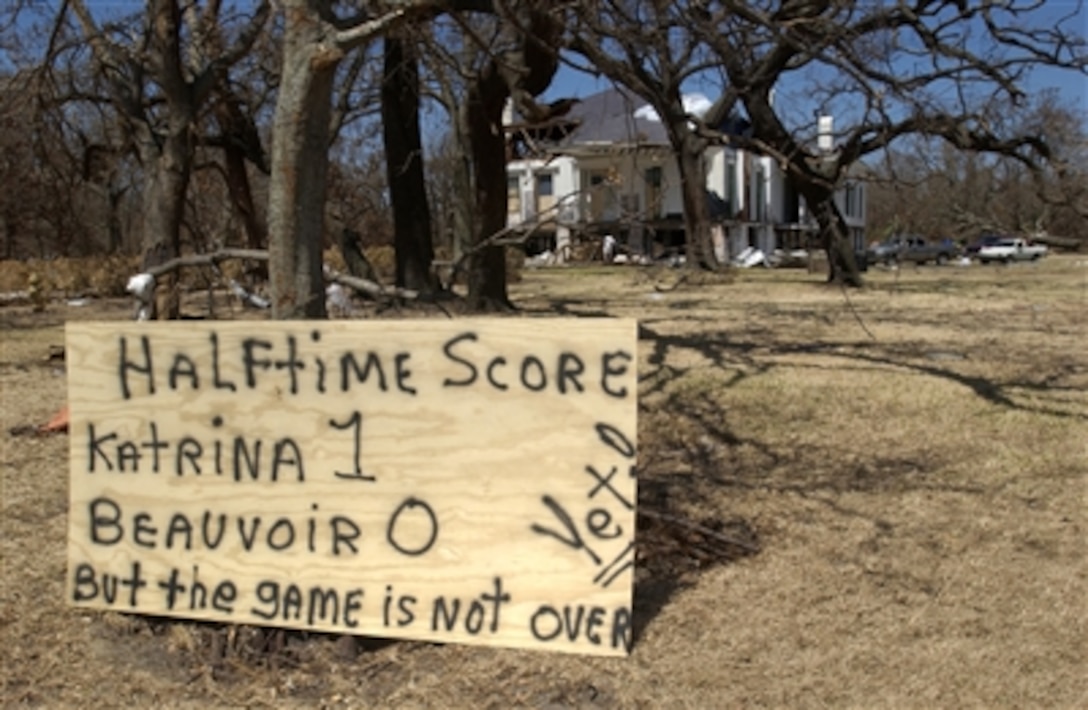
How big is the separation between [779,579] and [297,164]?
2.56m

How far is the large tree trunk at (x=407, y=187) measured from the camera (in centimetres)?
1348

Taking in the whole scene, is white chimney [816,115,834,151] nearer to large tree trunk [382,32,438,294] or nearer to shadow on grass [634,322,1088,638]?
shadow on grass [634,322,1088,638]

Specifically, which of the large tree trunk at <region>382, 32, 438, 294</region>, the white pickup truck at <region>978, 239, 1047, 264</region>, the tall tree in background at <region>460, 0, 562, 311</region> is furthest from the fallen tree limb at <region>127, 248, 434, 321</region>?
the white pickup truck at <region>978, 239, 1047, 264</region>

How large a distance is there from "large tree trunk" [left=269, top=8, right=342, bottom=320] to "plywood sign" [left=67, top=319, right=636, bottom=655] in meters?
0.67

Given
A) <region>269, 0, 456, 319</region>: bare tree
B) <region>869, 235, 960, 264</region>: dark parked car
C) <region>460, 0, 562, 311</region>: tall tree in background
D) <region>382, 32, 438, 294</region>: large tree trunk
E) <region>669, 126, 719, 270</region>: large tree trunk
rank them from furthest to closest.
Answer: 1. <region>869, 235, 960, 264</region>: dark parked car
2. <region>382, 32, 438, 294</region>: large tree trunk
3. <region>460, 0, 562, 311</region>: tall tree in background
4. <region>669, 126, 719, 270</region>: large tree trunk
5. <region>269, 0, 456, 319</region>: bare tree

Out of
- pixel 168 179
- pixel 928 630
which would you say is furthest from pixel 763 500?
pixel 168 179

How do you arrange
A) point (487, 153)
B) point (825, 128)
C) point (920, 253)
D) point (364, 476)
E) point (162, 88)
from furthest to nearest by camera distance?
point (920, 253)
point (487, 153)
point (162, 88)
point (825, 128)
point (364, 476)

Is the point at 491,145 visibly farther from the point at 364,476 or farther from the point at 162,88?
the point at 364,476

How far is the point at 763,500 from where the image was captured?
4824mm

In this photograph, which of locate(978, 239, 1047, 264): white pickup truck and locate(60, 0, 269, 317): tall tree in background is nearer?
locate(60, 0, 269, 317): tall tree in background

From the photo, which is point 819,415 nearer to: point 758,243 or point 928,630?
point 928,630

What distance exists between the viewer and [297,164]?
13.4ft

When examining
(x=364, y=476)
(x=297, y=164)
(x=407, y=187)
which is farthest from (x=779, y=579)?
(x=407, y=187)

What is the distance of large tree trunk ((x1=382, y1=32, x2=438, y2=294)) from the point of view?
13477mm
